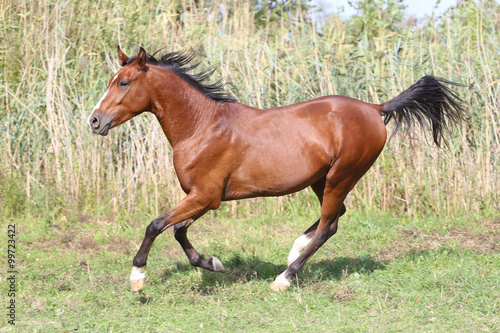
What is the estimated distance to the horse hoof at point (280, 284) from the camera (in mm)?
4797

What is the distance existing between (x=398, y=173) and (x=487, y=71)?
203 centimetres

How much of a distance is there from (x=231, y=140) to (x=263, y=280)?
1369mm

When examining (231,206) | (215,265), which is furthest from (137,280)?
(231,206)

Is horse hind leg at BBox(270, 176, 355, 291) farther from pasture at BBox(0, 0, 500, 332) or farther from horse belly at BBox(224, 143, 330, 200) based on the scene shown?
horse belly at BBox(224, 143, 330, 200)

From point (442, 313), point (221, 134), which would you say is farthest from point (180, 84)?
point (442, 313)

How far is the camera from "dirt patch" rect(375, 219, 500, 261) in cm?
586

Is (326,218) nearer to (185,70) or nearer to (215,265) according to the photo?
(215,265)

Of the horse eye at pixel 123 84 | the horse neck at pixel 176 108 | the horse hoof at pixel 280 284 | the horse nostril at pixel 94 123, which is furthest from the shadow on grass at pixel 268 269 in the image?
the horse eye at pixel 123 84

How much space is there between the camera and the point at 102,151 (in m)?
7.80

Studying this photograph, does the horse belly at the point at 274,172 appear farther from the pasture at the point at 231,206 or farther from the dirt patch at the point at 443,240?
the dirt patch at the point at 443,240

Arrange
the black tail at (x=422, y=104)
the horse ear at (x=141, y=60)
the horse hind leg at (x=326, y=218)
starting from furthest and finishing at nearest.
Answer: the black tail at (x=422, y=104), the horse hind leg at (x=326, y=218), the horse ear at (x=141, y=60)

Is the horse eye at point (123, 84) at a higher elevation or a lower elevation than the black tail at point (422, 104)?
higher

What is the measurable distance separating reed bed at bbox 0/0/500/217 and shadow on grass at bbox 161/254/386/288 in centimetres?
204

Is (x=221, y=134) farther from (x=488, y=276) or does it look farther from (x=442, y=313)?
(x=488, y=276)
